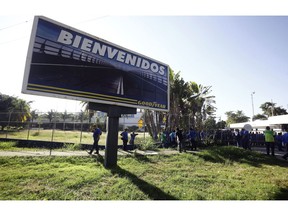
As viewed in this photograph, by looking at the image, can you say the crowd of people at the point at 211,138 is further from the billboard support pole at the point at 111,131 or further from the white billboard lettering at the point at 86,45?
the white billboard lettering at the point at 86,45

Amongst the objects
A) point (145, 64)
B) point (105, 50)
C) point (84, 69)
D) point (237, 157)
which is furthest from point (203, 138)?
point (84, 69)

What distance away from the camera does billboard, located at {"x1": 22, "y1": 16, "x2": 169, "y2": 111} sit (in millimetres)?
7059

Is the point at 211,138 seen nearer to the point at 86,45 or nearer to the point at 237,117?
the point at 86,45

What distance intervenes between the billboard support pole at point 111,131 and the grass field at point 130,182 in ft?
1.65

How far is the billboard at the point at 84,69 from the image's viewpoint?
7059 millimetres

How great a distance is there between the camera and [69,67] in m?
7.74

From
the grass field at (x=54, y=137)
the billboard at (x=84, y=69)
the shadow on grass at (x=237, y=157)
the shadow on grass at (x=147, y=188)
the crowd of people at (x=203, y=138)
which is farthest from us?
the grass field at (x=54, y=137)

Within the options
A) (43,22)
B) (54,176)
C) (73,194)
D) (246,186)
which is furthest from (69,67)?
(246,186)

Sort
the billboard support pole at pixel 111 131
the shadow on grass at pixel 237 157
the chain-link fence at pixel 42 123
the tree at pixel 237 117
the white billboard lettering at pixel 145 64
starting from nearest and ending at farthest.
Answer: the billboard support pole at pixel 111 131 → the white billboard lettering at pixel 145 64 → the shadow on grass at pixel 237 157 → the chain-link fence at pixel 42 123 → the tree at pixel 237 117

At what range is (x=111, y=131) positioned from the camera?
887cm

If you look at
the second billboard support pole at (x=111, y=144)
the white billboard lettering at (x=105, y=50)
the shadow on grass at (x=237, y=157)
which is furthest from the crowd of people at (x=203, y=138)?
the white billboard lettering at (x=105, y=50)

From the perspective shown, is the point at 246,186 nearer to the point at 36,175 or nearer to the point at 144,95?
the point at 144,95

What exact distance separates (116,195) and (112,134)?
389cm

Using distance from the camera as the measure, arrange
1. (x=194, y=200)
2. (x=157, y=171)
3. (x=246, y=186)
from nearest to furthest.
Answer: (x=194, y=200) → (x=246, y=186) → (x=157, y=171)
